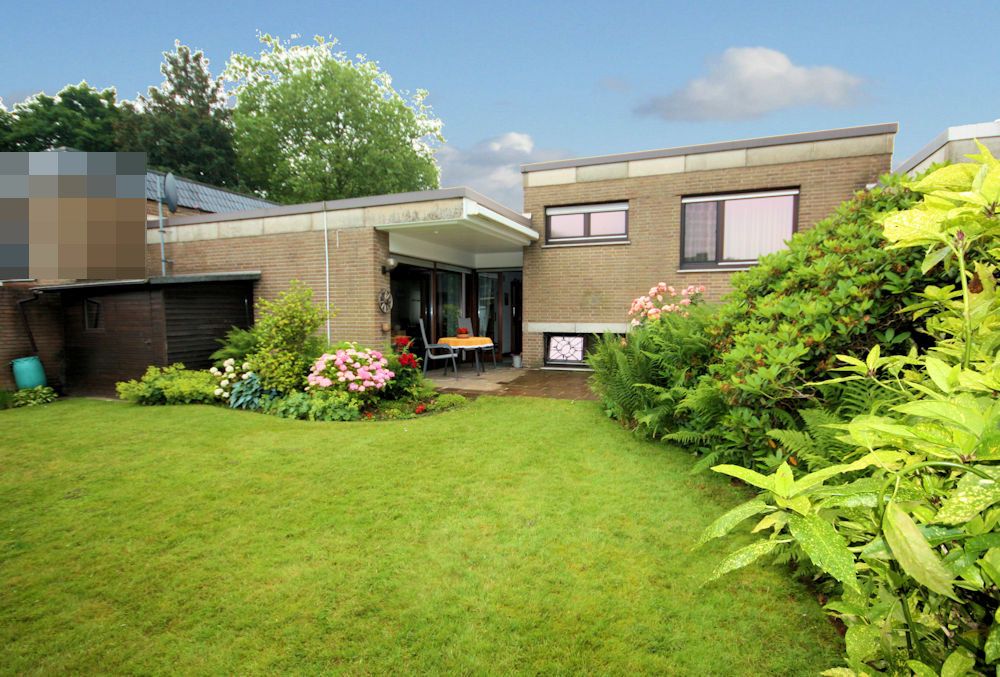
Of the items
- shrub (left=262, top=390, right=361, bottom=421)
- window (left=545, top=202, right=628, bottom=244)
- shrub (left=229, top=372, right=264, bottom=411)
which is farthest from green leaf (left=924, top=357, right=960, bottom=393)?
window (left=545, top=202, right=628, bottom=244)

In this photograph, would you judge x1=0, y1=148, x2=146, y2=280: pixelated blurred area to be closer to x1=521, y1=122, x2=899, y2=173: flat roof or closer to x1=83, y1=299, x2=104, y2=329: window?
x1=83, y1=299, x2=104, y2=329: window

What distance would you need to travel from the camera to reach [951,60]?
772 cm

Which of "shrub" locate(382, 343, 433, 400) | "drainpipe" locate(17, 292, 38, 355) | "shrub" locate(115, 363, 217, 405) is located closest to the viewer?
"shrub" locate(382, 343, 433, 400)

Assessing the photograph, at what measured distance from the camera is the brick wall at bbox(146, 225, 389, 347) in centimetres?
908

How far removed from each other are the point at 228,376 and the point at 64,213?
4.98 m

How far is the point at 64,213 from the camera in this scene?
9.05 metres

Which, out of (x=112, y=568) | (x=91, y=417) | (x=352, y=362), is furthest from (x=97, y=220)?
(x=112, y=568)

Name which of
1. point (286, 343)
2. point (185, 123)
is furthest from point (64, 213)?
point (185, 123)

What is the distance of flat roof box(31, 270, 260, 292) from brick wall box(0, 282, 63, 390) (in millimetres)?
398

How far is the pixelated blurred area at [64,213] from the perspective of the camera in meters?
8.71

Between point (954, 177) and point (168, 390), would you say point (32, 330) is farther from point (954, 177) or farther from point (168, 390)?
point (954, 177)

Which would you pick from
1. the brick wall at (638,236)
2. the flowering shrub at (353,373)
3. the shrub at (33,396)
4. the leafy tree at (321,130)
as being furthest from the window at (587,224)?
the leafy tree at (321,130)

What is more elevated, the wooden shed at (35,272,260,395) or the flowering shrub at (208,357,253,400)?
the wooden shed at (35,272,260,395)

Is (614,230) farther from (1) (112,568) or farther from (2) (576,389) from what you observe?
(1) (112,568)
